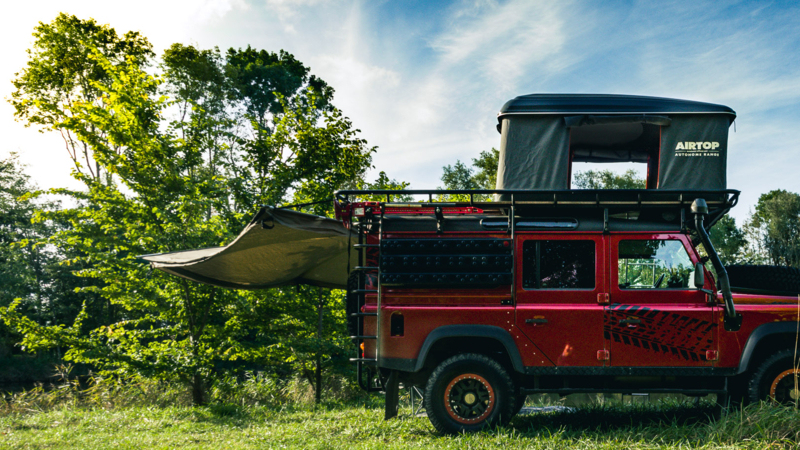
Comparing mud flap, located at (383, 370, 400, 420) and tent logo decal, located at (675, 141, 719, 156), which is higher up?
tent logo decal, located at (675, 141, 719, 156)

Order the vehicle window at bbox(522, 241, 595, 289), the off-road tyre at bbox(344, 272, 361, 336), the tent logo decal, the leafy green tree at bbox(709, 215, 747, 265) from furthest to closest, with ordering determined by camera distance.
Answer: the leafy green tree at bbox(709, 215, 747, 265) → the off-road tyre at bbox(344, 272, 361, 336) → the tent logo decal → the vehicle window at bbox(522, 241, 595, 289)

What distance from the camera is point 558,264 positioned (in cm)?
541

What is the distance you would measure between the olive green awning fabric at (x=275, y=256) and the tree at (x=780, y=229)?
4075 cm

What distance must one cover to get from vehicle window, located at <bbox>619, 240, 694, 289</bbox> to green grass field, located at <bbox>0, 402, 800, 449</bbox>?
1362 millimetres

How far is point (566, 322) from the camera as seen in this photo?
519cm

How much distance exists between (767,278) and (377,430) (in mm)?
4956

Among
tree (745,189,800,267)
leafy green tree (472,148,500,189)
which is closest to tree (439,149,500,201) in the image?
leafy green tree (472,148,500,189)

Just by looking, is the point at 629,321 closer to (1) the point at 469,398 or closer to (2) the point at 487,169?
(1) the point at 469,398

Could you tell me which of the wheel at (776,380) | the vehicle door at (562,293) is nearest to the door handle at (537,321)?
the vehicle door at (562,293)

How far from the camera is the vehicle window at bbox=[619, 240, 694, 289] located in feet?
17.4

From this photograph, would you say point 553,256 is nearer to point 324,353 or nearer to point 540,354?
point 540,354

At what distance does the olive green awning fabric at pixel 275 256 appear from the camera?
5766 mm

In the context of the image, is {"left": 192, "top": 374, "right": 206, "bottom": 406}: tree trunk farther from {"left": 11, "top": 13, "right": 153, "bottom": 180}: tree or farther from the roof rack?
{"left": 11, "top": 13, "right": 153, "bottom": 180}: tree

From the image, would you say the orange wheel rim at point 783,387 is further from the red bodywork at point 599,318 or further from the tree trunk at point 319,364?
the tree trunk at point 319,364
